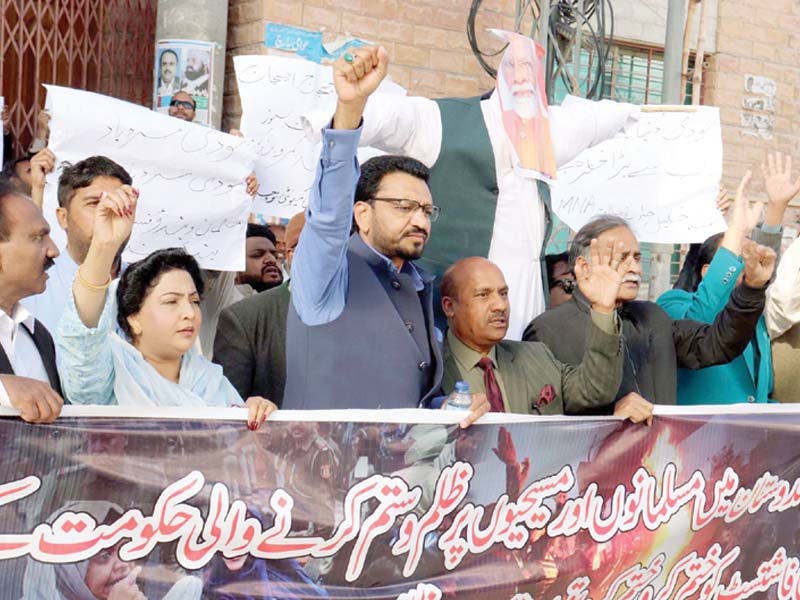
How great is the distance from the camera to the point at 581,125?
4.82 metres

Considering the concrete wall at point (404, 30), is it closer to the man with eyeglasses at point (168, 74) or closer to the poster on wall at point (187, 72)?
the poster on wall at point (187, 72)

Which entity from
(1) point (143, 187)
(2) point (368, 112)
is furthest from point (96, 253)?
(1) point (143, 187)

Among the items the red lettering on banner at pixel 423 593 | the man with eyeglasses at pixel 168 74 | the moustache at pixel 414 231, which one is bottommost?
the red lettering on banner at pixel 423 593

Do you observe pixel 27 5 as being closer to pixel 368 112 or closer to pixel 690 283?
pixel 368 112

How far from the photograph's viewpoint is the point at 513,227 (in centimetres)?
454

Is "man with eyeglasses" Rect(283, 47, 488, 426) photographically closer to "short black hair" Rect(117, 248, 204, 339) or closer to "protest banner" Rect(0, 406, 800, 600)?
"protest banner" Rect(0, 406, 800, 600)

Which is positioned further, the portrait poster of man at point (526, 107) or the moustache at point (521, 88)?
the moustache at point (521, 88)

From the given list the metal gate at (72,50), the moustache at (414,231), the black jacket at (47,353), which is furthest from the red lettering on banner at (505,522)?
the metal gate at (72,50)

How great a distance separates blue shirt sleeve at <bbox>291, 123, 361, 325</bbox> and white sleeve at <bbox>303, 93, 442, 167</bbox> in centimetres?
63

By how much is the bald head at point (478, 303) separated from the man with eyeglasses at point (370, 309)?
11.0 inches

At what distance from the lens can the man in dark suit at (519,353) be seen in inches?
152

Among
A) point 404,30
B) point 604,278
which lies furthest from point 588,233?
point 404,30

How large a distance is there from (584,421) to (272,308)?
3.37 feet

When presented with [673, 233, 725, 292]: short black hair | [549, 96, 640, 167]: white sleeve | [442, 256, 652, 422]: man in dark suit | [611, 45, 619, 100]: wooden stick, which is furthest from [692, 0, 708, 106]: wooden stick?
[442, 256, 652, 422]: man in dark suit
